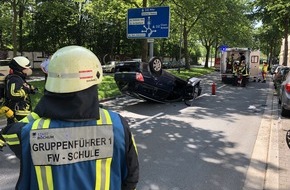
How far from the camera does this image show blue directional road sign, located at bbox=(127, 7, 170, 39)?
16922 mm

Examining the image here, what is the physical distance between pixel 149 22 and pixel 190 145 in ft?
35.5

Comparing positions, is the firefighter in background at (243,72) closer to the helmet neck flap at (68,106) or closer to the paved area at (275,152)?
the paved area at (275,152)

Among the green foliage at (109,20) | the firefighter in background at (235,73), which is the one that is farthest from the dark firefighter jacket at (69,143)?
the firefighter in background at (235,73)

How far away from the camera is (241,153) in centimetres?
698

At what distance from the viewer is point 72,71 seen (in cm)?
186

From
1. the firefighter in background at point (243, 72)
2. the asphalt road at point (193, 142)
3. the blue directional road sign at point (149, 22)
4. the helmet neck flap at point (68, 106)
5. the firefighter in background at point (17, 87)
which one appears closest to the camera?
the helmet neck flap at point (68, 106)

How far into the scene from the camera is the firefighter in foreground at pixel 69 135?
1.85 metres

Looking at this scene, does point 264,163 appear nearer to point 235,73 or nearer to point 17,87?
point 17,87

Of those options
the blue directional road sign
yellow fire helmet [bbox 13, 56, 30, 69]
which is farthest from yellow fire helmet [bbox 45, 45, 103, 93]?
the blue directional road sign

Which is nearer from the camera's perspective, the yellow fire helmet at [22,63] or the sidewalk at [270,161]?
the sidewalk at [270,161]

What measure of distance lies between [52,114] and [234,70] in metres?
22.7

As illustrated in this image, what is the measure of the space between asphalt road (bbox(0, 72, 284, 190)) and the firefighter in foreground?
10.7 ft

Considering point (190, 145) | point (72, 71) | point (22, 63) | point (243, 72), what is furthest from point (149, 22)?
point (72, 71)

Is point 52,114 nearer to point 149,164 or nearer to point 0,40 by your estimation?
point 149,164
